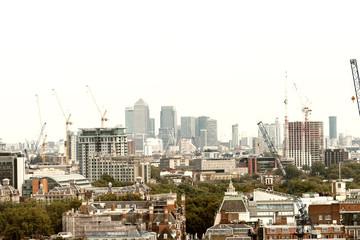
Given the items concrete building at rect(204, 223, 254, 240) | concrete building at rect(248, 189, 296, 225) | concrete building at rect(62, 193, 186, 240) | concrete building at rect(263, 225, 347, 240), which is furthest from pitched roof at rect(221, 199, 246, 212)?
concrete building at rect(263, 225, 347, 240)

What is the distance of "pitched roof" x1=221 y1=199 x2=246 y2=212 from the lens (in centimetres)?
12091

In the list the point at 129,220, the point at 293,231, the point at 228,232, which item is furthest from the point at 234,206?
the point at 293,231

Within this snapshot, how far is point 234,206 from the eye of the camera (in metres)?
122

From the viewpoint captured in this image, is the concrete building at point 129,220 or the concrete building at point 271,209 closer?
the concrete building at point 129,220

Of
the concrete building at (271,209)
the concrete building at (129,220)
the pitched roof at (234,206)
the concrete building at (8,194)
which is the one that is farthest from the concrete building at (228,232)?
the concrete building at (8,194)

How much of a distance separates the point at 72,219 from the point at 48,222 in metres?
7.77

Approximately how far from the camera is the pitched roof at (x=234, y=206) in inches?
4760

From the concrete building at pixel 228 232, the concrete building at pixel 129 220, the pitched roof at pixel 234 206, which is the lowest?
the concrete building at pixel 228 232

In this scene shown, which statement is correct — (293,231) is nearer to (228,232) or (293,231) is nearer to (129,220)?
(228,232)

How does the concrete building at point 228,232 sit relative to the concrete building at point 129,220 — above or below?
below

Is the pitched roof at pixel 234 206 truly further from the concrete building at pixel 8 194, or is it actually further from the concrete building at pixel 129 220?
the concrete building at pixel 8 194

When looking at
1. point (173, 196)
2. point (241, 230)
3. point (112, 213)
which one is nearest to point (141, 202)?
point (173, 196)

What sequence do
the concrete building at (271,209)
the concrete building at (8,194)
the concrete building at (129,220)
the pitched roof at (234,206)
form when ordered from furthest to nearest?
the concrete building at (8,194) → the pitched roof at (234,206) → the concrete building at (271,209) → the concrete building at (129,220)

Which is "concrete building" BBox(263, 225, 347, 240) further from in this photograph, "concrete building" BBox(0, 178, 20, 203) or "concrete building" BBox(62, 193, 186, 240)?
Answer: "concrete building" BBox(0, 178, 20, 203)
